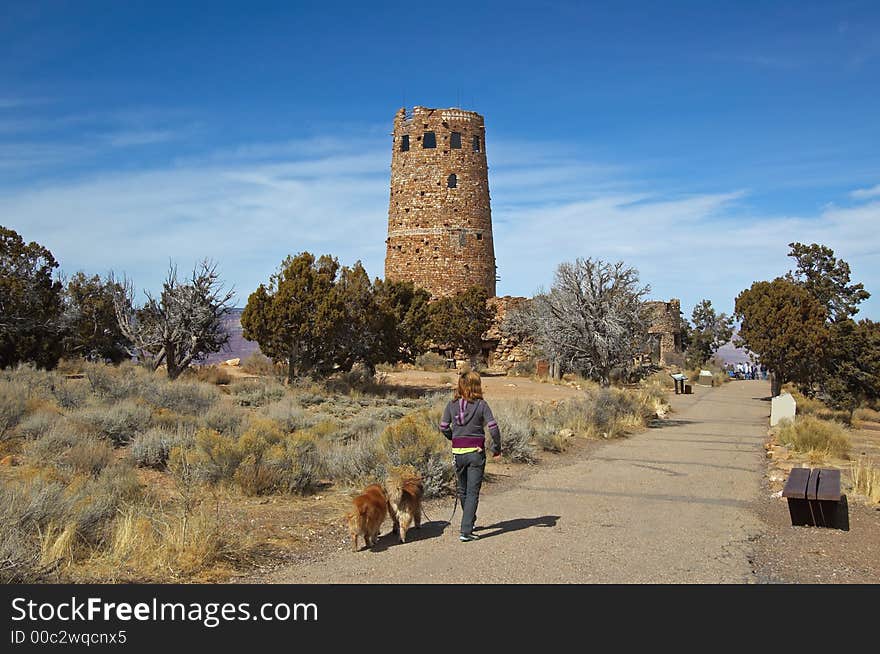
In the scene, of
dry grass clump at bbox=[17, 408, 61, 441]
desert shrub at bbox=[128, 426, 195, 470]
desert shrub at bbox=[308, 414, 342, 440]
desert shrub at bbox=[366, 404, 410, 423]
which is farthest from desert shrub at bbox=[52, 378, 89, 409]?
desert shrub at bbox=[366, 404, 410, 423]

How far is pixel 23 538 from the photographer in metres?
6.43

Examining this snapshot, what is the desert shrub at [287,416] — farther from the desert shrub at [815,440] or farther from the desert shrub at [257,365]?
the desert shrub at [257,365]

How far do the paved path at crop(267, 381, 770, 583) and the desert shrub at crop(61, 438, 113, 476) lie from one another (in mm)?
4683

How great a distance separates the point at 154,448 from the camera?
1157cm

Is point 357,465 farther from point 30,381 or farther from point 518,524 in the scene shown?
point 30,381

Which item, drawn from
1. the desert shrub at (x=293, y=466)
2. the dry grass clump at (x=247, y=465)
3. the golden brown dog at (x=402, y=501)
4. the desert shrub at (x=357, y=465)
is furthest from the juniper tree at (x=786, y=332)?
the golden brown dog at (x=402, y=501)

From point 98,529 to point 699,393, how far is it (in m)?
34.7

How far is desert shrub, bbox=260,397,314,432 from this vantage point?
15800mm

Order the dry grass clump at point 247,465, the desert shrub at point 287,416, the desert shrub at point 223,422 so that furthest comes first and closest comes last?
the desert shrub at point 287,416 → the desert shrub at point 223,422 → the dry grass clump at point 247,465

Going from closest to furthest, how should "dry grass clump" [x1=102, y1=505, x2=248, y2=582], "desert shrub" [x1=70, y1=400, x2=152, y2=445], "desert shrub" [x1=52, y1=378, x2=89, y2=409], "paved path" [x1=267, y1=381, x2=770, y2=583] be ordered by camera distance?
"dry grass clump" [x1=102, y1=505, x2=248, y2=582] < "paved path" [x1=267, y1=381, x2=770, y2=583] < "desert shrub" [x1=70, y1=400, x2=152, y2=445] < "desert shrub" [x1=52, y1=378, x2=89, y2=409]

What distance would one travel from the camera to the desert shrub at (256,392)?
2092 cm

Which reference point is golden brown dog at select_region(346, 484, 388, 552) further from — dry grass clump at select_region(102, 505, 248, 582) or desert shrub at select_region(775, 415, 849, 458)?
desert shrub at select_region(775, 415, 849, 458)

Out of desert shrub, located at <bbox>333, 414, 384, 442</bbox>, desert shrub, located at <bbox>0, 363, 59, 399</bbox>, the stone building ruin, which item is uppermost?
the stone building ruin

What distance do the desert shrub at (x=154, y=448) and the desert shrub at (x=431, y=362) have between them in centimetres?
2931
